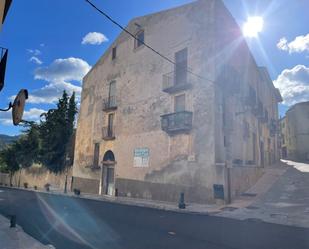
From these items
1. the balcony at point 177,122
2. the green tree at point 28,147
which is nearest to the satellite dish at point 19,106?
the balcony at point 177,122

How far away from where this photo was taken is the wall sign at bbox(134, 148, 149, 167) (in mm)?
20186

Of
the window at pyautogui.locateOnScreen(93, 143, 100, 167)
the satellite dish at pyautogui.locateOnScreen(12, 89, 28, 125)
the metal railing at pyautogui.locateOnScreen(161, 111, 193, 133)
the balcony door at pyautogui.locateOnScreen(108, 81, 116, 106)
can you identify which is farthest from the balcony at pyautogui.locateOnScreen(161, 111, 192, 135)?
the satellite dish at pyautogui.locateOnScreen(12, 89, 28, 125)

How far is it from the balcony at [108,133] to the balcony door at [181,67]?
7903 millimetres

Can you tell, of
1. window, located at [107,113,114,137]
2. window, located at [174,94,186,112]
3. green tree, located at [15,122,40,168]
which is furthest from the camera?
green tree, located at [15,122,40,168]

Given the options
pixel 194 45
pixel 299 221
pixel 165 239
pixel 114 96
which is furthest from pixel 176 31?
pixel 165 239

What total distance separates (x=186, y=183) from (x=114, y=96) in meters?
11.7

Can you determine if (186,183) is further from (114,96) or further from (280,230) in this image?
(114,96)

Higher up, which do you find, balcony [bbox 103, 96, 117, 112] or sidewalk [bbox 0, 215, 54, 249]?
balcony [bbox 103, 96, 117, 112]

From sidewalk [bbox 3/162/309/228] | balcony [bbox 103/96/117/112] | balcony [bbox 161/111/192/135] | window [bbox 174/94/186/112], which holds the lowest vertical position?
sidewalk [bbox 3/162/309/228]

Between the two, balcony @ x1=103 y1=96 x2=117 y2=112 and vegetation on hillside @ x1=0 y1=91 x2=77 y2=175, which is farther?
vegetation on hillside @ x1=0 y1=91 x2=77 y2=175

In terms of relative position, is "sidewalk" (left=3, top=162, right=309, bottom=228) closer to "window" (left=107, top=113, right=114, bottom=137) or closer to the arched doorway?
A: the arched doorway

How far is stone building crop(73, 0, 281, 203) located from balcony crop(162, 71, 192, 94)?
7cm

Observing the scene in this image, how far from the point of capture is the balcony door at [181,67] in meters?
19.0

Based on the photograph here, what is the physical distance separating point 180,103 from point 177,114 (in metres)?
1.31
